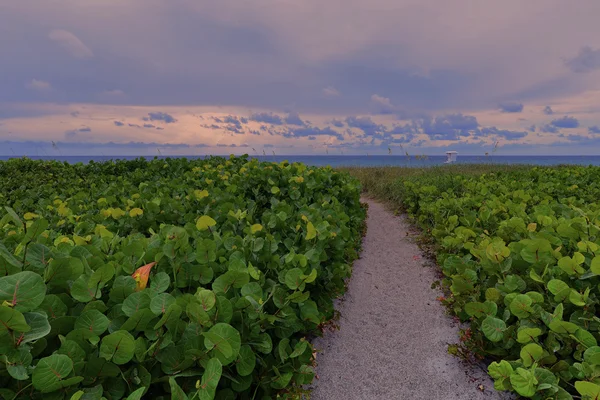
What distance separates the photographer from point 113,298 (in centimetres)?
138

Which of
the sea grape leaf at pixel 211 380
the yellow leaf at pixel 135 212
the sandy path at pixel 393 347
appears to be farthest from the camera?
the yellow leaf at pixel 135 212

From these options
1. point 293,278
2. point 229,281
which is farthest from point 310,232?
point 229,281

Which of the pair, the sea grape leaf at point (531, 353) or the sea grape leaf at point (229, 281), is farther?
the sea grape leaf at point (531, 353)

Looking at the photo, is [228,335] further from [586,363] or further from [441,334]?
[441,334]

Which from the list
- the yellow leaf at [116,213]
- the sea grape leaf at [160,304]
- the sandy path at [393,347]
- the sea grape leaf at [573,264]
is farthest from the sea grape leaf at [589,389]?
the yellow leaf at [116,213]

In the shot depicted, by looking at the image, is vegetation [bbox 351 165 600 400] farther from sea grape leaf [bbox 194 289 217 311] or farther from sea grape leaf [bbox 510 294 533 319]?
sea grape leaf [bbox 194 289 217 311]

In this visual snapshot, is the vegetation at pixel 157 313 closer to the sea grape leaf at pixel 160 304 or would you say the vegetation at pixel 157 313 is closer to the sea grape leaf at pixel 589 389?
the sea grape leaf at pixel 160 304

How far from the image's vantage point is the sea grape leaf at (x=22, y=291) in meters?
1.00

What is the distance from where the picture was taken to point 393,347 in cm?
324

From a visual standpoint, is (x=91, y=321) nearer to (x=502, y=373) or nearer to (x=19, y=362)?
(x=19, y=362)

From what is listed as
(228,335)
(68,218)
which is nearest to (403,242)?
(68,218)

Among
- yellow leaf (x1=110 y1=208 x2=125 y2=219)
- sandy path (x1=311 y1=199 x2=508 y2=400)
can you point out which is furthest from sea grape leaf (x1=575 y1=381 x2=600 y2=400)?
yellow leaf (x1=110 y1=208 x2=125 y2=219)

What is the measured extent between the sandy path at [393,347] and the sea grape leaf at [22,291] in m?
2.14

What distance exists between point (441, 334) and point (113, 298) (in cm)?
306
